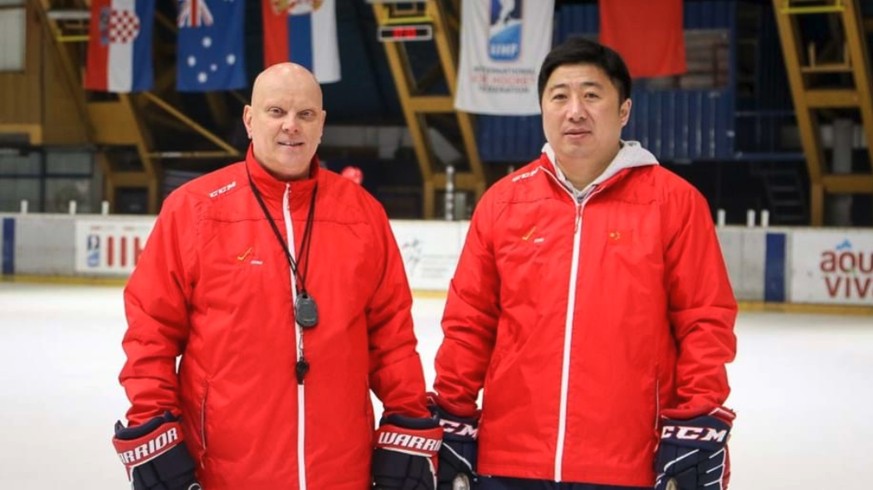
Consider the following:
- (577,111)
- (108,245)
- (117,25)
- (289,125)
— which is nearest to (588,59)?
(577,111)

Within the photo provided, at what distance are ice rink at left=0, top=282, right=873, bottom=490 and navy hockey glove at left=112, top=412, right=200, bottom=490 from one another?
1.04 meters

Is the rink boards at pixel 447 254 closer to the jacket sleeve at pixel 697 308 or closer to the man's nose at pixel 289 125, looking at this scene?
the jacket sleeve at pixel 697 308

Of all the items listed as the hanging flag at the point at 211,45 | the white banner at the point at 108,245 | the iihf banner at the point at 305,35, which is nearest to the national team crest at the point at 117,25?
the hanging flag at the point at 211,45

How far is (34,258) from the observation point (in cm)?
1906

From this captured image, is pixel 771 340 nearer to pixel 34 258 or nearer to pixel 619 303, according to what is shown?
pixel 619 303

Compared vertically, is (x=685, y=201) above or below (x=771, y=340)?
above

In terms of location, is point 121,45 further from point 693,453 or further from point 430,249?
point 693,453

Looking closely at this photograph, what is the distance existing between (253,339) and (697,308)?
1.05 m

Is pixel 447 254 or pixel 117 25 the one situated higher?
pixel 117 25

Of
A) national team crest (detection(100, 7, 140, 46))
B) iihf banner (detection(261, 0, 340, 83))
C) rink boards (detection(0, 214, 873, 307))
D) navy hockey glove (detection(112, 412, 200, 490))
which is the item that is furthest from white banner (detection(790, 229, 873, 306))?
A: navy hockey glove (detection(112, 412, 200, 490))

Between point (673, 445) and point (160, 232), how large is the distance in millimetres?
1300

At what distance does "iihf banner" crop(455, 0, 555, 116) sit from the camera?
712 inches

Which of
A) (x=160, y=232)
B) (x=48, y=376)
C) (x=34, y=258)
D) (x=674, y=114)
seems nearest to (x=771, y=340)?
(x=48, y=376)

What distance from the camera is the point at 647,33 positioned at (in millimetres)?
17484
